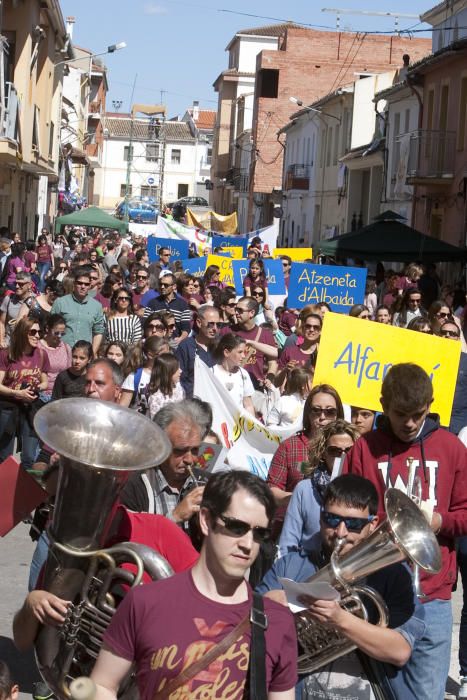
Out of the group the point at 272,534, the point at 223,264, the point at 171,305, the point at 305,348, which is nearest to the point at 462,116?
the point at 223,264

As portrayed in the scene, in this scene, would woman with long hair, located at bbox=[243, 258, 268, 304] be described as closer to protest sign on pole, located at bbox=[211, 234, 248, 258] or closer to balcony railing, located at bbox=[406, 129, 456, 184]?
protest sign on pole, located at bbox=[211, 234, 248, 258]

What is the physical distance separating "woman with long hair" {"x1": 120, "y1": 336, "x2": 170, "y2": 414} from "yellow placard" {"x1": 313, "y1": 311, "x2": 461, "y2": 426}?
1419mm

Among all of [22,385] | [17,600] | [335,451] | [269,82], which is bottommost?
[17,600]

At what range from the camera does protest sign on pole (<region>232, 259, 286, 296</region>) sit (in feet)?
60.2

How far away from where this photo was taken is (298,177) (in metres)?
58.1

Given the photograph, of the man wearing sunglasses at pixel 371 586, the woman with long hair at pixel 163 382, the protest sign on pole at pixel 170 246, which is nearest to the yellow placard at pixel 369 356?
the woman with long hair at pixel 163 382

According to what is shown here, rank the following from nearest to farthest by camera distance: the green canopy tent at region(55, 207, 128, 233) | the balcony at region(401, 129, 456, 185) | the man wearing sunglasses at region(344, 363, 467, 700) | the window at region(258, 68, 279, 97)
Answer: the man wearing sunglasses at region(344, 363, 467, 700) < the balcony at region(401, 129, 456, 185) < the green canopy tent at region(55, 207, 128, 233) < the window at region(258, 68, 279, 97)

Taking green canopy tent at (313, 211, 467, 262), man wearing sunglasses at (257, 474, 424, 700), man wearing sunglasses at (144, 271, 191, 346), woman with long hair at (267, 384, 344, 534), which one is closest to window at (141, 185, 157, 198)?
green canopy tent at (313, 211, 467, 262)

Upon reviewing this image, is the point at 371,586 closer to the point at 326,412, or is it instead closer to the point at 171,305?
the point at 326,412

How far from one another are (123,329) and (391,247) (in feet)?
35.3

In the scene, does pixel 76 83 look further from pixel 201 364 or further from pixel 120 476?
pixel 120 476

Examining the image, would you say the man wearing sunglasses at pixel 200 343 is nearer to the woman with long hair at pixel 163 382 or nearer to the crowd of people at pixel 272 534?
the crowd of people at pixel 272 534

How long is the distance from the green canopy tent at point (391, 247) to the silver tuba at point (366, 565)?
750 inches

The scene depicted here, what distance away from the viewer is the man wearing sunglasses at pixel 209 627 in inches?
131
